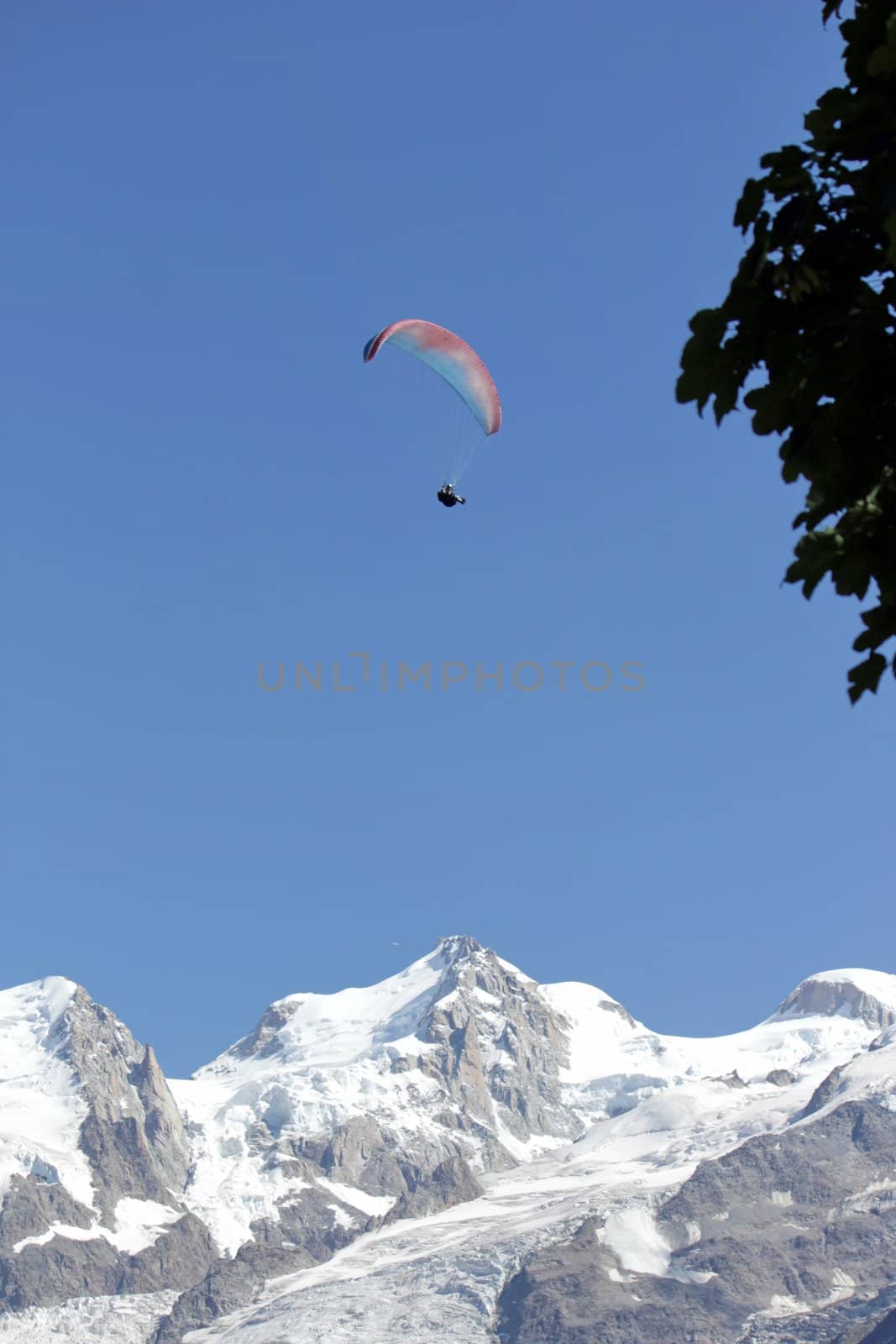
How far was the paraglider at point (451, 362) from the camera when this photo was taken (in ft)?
219

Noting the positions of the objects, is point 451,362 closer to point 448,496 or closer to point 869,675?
point 448,496

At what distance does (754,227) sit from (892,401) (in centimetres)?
115

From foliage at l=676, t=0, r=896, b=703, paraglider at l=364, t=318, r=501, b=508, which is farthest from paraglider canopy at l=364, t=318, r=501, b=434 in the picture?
foliage at l=676, t=0, r=896, b=703

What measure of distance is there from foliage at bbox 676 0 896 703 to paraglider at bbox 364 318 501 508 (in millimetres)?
56790

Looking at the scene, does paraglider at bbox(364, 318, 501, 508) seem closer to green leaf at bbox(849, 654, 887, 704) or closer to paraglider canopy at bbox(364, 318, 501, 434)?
paraglider canopy at bbox(364, 318, 501, 434)

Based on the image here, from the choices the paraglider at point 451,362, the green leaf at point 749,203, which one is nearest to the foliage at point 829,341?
the green leaf at point 749,203

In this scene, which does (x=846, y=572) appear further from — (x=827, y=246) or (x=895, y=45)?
(x=895, y=45)

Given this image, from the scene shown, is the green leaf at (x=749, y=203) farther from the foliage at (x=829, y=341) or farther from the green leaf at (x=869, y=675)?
the green leaf at (x=869, y=675)

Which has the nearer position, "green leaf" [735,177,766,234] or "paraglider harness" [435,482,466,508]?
"green leaf" [735,177,766,234]

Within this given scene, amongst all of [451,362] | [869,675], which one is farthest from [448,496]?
[869,675]

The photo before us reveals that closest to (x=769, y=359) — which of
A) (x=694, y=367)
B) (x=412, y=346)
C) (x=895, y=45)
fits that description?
(x=694, y=367)

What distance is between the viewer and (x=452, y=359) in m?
69.4

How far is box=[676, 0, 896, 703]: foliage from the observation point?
8945 millimetres

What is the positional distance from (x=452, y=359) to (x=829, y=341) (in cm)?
6133
